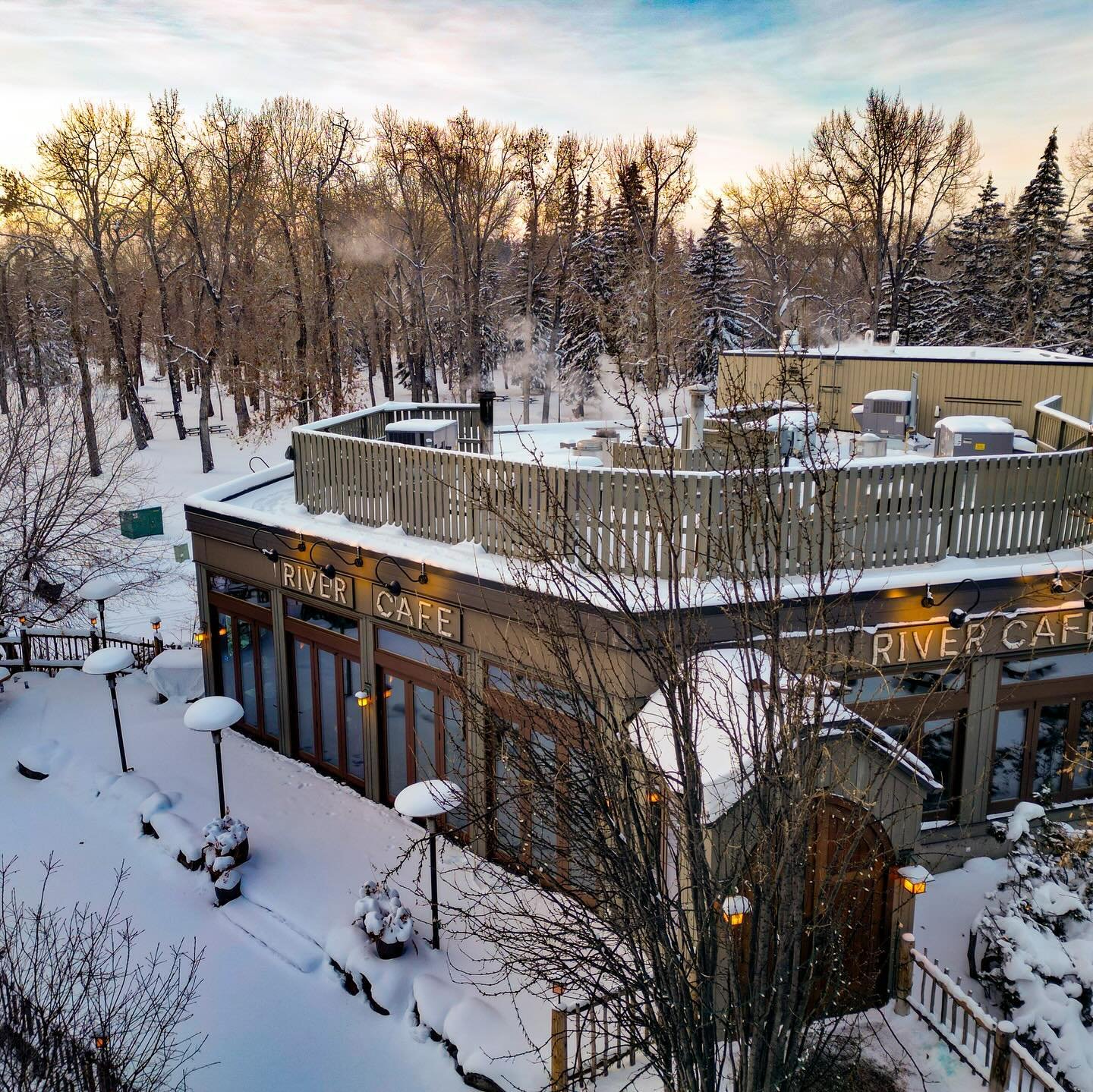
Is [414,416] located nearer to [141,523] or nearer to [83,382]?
[141,523]

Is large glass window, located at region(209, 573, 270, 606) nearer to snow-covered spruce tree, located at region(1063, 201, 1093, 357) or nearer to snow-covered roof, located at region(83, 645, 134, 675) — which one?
snow-covered roof, located at region(83, 645, 134, 675)

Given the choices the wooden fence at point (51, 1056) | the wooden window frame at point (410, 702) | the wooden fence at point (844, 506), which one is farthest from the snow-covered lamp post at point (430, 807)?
the wooden fence at point (51, 1056)

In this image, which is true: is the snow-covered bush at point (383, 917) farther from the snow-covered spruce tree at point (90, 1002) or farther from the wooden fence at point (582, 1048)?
the wooden fence at point (582, 1048)

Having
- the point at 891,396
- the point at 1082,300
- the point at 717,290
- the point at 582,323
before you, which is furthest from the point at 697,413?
the point at 582,323

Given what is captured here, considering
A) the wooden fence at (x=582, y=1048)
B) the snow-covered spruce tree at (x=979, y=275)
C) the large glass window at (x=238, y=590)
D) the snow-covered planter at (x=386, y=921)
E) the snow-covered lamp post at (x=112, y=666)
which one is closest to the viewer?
the wooden fence at (x=582, y=1048)

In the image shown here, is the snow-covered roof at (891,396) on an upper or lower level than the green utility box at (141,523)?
upper

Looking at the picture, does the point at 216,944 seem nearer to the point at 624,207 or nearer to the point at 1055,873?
the point at 1055,873

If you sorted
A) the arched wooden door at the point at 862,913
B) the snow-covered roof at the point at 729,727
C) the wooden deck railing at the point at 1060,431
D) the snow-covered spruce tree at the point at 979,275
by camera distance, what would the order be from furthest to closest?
the snow-covered spruce tree at the point at 979,275, the wooden deck railing at the point at 1060,431, the arched wooden door at the point at 862,913, the snow-covered roof at the point at 729,727
